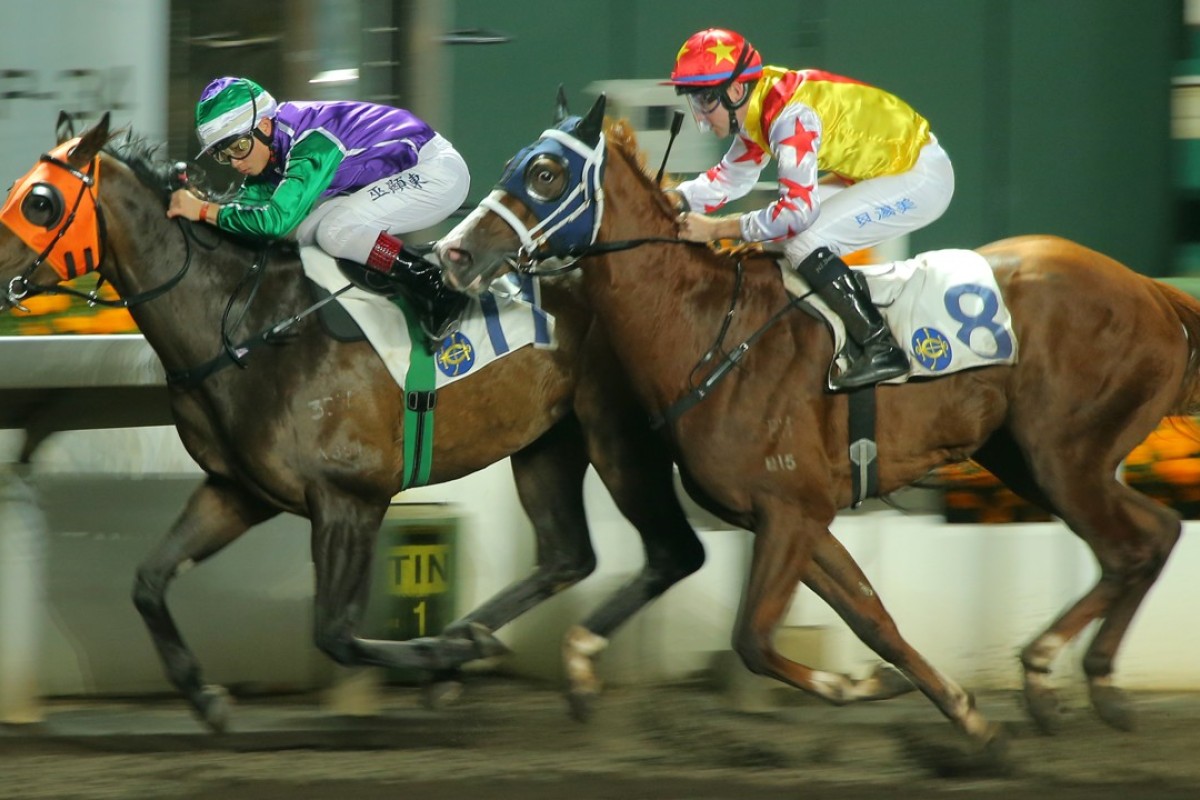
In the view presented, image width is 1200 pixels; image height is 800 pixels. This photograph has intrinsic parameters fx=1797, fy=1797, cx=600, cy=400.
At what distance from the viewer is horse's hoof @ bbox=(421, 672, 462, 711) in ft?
20.3

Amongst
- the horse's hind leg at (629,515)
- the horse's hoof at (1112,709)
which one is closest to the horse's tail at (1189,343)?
the horse's hoof at (1112,709)

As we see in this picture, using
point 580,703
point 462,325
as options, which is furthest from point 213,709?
point 462,325

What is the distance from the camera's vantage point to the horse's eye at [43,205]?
5.32m

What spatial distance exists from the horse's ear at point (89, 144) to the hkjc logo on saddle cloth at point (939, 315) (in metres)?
2.12

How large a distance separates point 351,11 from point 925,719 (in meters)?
3.32

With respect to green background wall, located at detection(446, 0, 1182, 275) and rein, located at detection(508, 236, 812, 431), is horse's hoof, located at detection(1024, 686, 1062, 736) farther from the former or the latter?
green background wall, located at detection(446, 0, 1182, 275)

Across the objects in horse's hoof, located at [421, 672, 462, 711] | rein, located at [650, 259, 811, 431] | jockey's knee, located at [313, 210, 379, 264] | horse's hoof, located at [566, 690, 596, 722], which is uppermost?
jockey's knee, located at [313, 210, 379, 264]

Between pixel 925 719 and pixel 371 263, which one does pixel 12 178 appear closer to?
pixel 371 263

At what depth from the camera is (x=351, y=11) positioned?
6.74 m

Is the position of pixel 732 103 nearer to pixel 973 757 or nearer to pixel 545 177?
pixel 545 177

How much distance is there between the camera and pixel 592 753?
18.4 ft

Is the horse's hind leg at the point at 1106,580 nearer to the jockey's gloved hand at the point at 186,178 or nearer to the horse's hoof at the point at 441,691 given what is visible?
the horse's hoof at the point at 441,691

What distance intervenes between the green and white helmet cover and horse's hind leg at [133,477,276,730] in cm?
109

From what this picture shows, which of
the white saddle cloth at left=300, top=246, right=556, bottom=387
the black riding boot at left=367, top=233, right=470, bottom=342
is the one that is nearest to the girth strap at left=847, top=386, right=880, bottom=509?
the white saddle cloth at left=300, top=246, right=556, bottom=387
